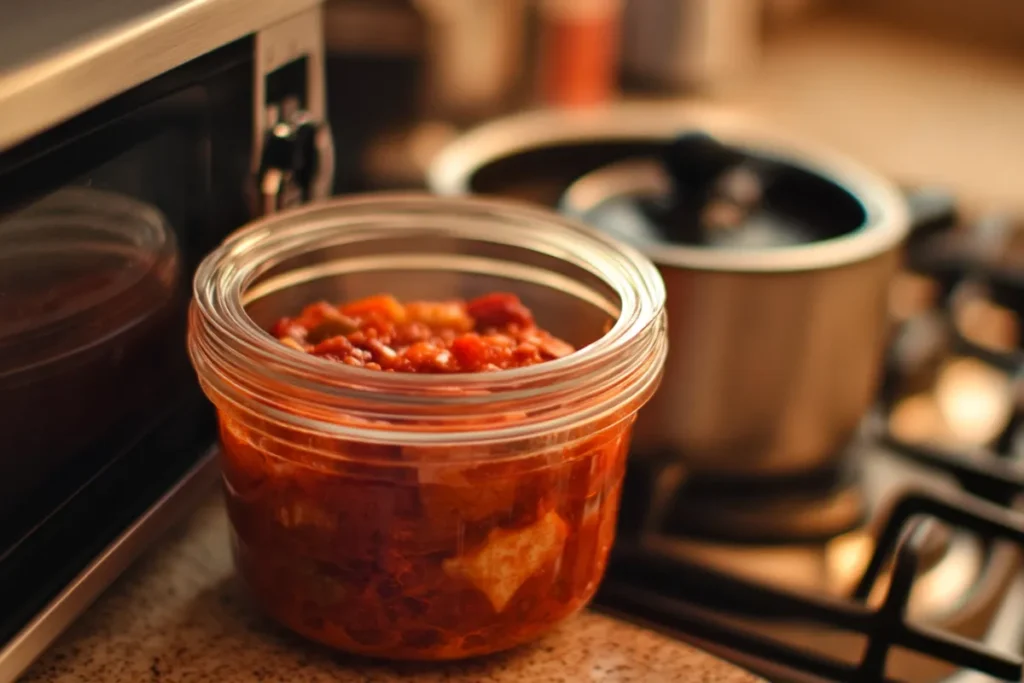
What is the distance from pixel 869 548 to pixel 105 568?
1.50 ft

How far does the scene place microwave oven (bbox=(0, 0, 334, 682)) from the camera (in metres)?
0.43

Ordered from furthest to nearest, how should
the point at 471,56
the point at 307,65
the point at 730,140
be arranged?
the point at 471,56
the point at 730,140
the point at 307,65

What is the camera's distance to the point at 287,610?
52 centimetres

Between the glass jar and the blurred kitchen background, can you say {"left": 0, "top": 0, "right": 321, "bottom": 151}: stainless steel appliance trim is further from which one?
the blurred kitchen background

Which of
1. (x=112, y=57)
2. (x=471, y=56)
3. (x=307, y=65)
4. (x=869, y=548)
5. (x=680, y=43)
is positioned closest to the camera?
(x=112, y=57)

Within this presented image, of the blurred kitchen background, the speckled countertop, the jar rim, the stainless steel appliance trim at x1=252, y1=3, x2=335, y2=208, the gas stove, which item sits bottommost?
the gas stove

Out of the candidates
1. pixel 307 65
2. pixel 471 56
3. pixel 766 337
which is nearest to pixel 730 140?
pixel 766 337

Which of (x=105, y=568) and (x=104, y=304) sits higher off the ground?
(x=104, y=304)

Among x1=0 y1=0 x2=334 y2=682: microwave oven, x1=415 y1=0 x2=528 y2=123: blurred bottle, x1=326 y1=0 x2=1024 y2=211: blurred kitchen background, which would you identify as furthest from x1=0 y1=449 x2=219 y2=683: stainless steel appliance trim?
x1=415 y1=0 x2=528 y2=123: blurred bottle

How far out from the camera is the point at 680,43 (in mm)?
1404

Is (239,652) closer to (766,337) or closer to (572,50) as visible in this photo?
(766,337)

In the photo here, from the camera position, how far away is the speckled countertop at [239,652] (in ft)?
1.69

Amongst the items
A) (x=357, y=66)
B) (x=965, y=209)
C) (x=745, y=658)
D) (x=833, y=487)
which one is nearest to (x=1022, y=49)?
(x=965, y=209)

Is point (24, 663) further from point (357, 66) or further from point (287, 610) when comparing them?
point (357, 66)
